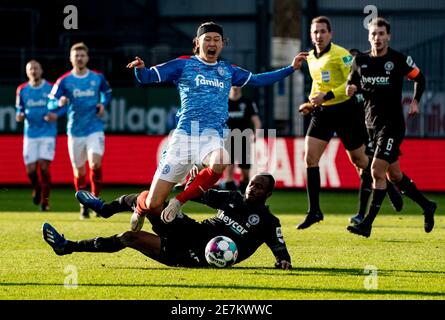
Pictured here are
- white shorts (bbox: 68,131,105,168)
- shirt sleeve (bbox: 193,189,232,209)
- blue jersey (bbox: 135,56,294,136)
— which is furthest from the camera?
white shorts (bbox: 68,131,105,168)

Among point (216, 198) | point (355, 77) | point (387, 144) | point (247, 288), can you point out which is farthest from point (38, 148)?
point (247, 288)

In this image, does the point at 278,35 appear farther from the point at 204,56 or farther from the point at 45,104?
the point at 204,56

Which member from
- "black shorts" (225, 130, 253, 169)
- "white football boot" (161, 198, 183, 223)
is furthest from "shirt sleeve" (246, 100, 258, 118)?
"white football boot" (161, 198, 183, 223)

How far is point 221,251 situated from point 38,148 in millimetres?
9698

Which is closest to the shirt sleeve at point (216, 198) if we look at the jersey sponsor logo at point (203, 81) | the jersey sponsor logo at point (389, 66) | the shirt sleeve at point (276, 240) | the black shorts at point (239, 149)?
the shirt sleeve at point (276, 240)

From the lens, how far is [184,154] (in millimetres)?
10750

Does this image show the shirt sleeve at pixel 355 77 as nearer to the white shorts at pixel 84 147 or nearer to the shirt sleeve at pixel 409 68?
the shirt sleeve at pixel 409 68

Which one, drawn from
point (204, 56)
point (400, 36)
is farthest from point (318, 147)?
point (400, 36)

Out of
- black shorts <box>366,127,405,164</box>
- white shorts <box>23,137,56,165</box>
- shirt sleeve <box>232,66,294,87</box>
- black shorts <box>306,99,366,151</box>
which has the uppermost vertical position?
shirt sleeve <box>232,66,294,87</box>

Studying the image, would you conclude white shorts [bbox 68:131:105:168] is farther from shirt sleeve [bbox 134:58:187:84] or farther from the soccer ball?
the soccer ball

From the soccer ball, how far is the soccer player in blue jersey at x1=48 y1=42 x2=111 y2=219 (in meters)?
6.77

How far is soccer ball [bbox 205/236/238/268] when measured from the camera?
9867mm

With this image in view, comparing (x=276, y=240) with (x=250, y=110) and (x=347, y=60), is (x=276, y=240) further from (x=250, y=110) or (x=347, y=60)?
(x=250, y=110)

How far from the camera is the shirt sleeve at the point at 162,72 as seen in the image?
1052 cm
